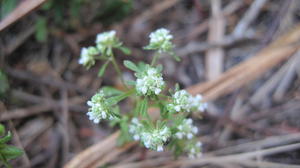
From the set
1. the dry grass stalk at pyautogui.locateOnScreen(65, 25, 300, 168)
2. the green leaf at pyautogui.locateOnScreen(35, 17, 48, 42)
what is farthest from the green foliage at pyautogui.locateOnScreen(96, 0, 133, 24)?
the dry grass stalk at pyautogui.locateOnScreen(65, 25, 300, 168)

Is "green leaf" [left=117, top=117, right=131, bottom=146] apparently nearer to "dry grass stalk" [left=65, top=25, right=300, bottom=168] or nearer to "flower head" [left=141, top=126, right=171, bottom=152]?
"flower head" [left=141, top=126, right=171, bottom=152]

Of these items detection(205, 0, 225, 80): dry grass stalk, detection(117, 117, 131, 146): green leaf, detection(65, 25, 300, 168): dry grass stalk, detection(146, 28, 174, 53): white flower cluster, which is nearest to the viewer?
detection(146, 28, 174, 53): white flower cluster

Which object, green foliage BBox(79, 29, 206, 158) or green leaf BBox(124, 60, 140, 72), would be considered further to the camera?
green leaf BBox(124, 60, 140, 72)

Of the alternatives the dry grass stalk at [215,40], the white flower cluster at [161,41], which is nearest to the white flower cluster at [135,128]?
the white flower cluster at [161,41]

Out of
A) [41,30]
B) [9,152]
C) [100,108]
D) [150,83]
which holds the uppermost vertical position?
[41,30]

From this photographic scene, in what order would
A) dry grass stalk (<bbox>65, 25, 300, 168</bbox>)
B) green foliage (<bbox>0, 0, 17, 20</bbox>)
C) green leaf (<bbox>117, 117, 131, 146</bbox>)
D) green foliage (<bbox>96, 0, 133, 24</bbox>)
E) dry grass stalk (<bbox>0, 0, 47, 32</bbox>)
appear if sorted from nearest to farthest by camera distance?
green leaf (<bbox>117, 117, 131, 146</bbox>)
dry grass stalk (<bbox>0, 0, 47, 32</bbox>)
green foliage (<bbox>0, 0, 17, 20</bbox>)
dry grass stalk (<bbox>65, 25, 300, 168</bbox>)
green foliage (<bbox>96, 0, 133, 24</bbox>)

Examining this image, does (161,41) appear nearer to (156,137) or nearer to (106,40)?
(106,40)

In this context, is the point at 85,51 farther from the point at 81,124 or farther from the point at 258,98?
the point at 258,98

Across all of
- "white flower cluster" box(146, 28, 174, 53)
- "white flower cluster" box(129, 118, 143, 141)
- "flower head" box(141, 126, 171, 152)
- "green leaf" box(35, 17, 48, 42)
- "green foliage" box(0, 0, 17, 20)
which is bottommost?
"flower head" box(141, 126, 171, 152)

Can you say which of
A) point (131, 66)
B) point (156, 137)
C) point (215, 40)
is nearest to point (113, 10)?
point (215, 40)
